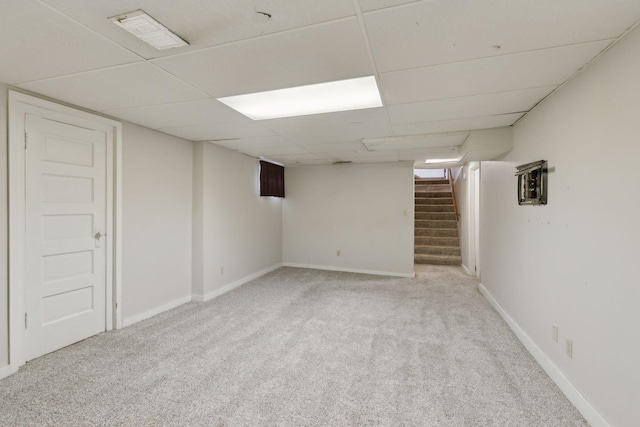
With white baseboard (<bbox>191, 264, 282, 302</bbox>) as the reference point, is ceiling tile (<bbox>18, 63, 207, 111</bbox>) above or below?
above

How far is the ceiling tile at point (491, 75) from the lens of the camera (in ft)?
5.44

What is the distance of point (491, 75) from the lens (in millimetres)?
1911

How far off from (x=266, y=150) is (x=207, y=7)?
3.21 meters

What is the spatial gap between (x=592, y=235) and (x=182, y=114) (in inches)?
131

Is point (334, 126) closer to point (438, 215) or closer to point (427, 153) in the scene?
point (427, 153)

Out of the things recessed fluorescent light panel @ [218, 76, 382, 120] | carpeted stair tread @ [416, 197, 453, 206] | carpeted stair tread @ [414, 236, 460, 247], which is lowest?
carpeted stair tread @ [414, 236, 460, 247]

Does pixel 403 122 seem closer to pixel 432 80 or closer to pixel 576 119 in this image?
pixel 432 80

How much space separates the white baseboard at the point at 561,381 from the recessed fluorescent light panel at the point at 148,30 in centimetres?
313

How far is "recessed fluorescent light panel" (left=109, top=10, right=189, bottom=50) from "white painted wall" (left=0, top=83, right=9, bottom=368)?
1.58m

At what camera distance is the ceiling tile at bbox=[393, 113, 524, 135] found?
111 inches

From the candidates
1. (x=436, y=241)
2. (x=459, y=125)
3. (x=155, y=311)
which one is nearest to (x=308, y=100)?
(x=459, y=125)

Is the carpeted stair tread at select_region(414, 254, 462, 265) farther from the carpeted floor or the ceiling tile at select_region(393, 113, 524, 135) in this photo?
the ceiling tile at select_region(393, 113, 524, 135)

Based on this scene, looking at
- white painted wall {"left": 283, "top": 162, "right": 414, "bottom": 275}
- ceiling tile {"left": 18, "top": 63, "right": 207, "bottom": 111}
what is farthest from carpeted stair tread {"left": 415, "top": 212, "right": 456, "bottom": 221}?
ceiling tile {"left": 18, "top": 63, "right": 207, "bottom": 111}

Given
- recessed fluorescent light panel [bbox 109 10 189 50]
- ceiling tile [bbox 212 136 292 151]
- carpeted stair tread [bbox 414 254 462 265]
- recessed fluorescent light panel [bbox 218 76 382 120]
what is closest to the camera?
recessed fluorescent light panel [bbox 109 10 189 50]
